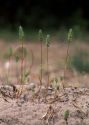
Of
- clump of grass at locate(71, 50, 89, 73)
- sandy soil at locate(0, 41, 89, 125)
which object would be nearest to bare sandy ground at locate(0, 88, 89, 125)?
sandy soil at locate(0, 41, 89, 125)

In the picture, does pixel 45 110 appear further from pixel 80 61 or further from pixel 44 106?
pixel 80 61

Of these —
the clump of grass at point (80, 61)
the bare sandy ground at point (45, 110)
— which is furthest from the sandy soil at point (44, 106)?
the clump of grass at point (80, 61)

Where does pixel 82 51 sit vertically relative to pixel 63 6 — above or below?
below

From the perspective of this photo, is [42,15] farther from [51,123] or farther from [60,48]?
[51,123]

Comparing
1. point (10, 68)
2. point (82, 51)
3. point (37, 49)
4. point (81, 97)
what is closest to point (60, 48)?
point (37, 49)

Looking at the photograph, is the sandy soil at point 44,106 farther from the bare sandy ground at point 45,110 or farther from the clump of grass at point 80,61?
the clump of grass at point 80,61

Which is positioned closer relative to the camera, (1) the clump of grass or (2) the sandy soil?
(2) the sandy soil

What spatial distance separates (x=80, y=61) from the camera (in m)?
8.46

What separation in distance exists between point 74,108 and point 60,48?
6584mm

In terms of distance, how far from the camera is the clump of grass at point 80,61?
8.03 metres

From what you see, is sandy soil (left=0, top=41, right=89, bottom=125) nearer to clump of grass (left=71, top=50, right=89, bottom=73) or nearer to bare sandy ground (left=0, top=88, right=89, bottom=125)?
bare sandy ground (left=0, top=88, right=89, bottom=125)

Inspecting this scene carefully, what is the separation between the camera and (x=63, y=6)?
1330 centimetres

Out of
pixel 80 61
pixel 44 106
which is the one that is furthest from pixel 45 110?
pixel 80 61

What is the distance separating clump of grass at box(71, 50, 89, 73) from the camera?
316 inches
